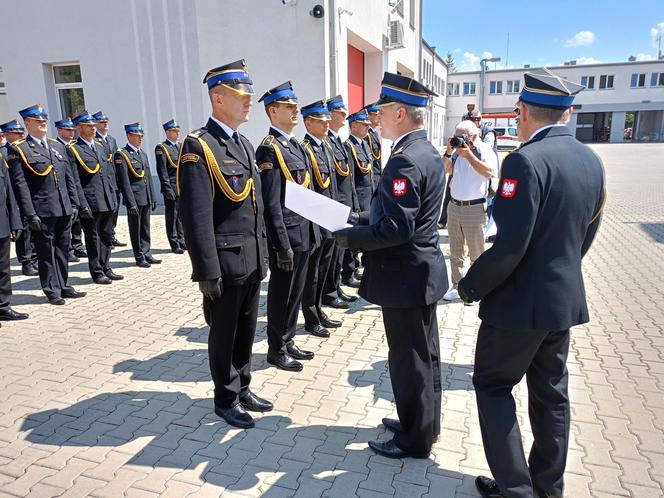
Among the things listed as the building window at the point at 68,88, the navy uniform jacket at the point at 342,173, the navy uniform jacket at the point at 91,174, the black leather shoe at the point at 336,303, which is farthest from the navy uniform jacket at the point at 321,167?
the building window at the point at 68,88

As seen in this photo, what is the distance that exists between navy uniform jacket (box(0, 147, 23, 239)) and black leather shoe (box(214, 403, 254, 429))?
11.5 feet

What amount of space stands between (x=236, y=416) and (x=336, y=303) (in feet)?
8.20

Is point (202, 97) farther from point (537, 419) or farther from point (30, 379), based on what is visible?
point (537, 419)

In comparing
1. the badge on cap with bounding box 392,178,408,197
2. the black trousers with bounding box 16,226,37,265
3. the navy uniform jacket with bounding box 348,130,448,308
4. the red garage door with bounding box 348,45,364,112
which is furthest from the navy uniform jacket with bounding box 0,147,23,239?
the red garage door with bounding box 348,45,364,112

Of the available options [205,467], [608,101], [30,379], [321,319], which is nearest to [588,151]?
[205,467]

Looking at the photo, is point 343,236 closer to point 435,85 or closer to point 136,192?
point 136,192

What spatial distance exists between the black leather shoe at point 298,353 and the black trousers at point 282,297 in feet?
0.34

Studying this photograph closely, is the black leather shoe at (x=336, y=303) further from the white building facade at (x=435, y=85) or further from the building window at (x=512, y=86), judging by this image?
the building window at (x=512, y=86)

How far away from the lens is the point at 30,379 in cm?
393

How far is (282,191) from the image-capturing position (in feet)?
13.3

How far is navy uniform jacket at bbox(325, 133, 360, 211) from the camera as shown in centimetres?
523

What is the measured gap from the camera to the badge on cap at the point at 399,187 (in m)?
2.49

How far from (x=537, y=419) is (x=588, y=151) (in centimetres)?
130

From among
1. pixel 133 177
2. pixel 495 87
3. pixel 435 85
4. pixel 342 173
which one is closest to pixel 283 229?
pixel 342 173
